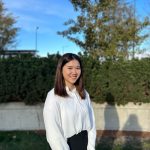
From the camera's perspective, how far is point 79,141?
407 cm

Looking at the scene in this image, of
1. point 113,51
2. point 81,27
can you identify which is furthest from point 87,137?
point 81,27

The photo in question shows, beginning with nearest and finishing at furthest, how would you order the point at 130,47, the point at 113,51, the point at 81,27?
the point at 113,51, the point at 81,27, the point at 130,47

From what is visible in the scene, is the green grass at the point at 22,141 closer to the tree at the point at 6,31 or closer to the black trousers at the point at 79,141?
the black trousers at the point at 79,141

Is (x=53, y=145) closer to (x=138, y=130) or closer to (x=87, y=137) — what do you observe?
(x=87, y=137)

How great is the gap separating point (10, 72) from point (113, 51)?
5256mm

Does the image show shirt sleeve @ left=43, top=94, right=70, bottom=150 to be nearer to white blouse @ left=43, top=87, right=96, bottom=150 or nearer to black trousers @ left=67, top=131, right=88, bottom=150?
white blouse @ left=43, top=87, right=96, bottom=150

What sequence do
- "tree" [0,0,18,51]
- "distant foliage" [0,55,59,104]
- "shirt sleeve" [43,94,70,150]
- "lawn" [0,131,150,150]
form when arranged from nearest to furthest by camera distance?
1. "shirt sleeve" [43,94,70,150]
2. "lawn" [0,131,150,150]
3. "distant foliage" [0,55,59,104]
4. "tree" [0,0,18,51]

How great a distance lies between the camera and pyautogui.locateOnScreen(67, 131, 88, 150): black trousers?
4016mm

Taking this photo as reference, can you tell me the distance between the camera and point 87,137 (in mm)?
4152

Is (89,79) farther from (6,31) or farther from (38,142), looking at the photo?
(6,31)

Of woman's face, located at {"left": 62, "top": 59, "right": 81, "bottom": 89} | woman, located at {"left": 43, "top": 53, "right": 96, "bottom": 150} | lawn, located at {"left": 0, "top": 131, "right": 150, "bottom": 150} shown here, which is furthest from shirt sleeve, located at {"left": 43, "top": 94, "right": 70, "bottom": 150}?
lawn, located at {"left": 0, "top": 131, "right": 150, "bottom": 150}

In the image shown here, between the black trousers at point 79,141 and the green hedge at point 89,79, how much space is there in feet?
22.2

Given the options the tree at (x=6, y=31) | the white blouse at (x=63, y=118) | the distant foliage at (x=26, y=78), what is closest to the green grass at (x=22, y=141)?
the distant foliage at (x=26, y=78)

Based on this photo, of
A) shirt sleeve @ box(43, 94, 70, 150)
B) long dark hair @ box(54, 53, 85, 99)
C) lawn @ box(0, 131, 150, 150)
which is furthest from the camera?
lawn @ box(0, 131, 150, 150)
